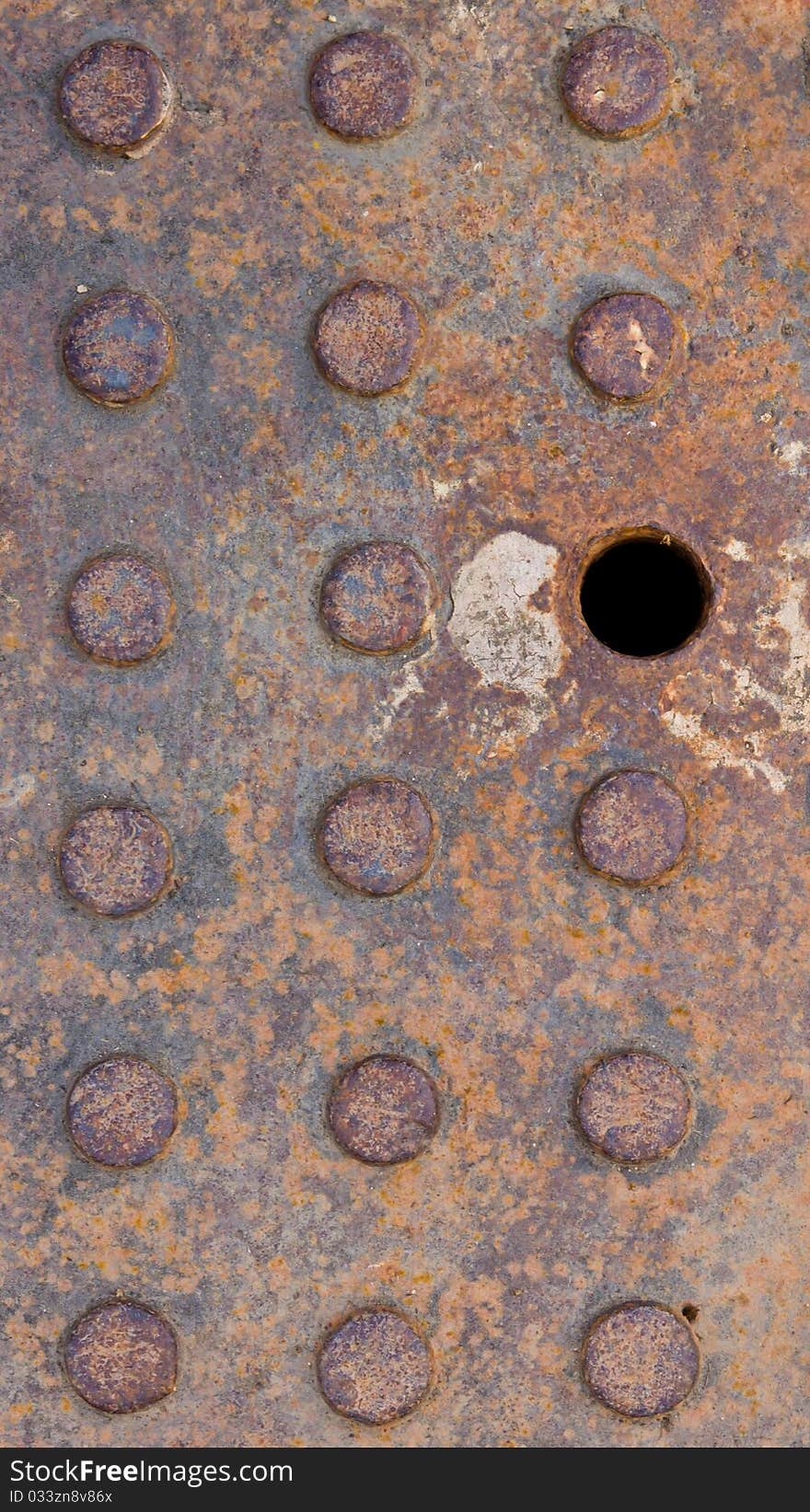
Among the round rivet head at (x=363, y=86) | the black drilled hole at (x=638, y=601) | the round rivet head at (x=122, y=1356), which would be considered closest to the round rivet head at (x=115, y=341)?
the round rivet head at (x=363, y=86)

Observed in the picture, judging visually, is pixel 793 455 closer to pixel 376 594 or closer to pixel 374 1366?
pixel 376 594

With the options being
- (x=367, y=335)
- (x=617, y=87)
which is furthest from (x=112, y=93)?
(x=617, y=87)

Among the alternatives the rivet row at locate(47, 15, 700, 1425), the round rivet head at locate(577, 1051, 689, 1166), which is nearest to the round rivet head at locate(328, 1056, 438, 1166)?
the rivet row at locate(47, 15, 700, 1425)

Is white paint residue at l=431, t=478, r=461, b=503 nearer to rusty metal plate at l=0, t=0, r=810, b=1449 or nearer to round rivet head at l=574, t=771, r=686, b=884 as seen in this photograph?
rusty metal plate at l=0, t=0, r=810, b=1449

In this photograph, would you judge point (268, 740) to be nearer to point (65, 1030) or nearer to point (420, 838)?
point (420, 838)

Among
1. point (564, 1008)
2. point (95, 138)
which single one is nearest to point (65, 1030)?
point (564, 1008)
